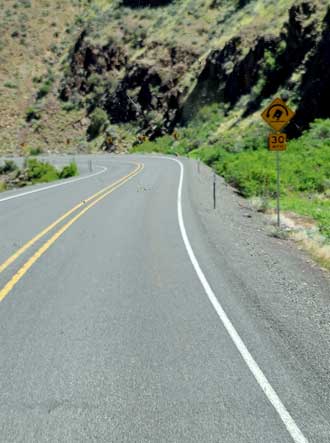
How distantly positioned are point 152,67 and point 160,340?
237ft

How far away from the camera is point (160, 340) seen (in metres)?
5.76

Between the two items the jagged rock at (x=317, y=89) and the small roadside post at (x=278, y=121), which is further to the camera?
the jagged rock at (x=317, y=89)

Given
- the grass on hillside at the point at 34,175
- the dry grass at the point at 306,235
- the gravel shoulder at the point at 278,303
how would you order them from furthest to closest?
the grass on hillside at the point at 34,175 → the dry grass at the point at 306,235 → the gravel shoulder at the point at 278,303

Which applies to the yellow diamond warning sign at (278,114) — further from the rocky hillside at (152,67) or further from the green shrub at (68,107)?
the green shrub at (68,107)

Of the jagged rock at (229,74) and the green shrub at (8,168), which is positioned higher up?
the jagged rock at (229,74)

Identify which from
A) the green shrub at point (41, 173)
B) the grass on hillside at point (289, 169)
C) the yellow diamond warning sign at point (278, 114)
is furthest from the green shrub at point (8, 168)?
the yellow diamond warning sign at point (278, 114)

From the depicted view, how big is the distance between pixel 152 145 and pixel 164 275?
58.4m

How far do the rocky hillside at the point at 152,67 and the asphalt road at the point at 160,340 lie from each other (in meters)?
32.1

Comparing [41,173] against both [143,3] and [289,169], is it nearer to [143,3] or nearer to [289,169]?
[289,169]

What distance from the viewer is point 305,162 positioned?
2636cm

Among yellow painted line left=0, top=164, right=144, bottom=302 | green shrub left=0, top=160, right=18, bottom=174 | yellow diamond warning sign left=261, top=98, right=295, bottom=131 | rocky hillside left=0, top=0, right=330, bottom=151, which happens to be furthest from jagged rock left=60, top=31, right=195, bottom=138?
yellow painted line left=0, top=164, right=144, bottom=302

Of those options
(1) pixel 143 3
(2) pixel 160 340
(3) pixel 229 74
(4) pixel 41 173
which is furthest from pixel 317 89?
(1) pixel 143 3

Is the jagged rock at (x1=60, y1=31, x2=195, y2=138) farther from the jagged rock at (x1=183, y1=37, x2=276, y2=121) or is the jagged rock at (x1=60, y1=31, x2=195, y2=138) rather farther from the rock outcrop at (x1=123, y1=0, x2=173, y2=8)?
the rock outcrop at (x1=123, y1=0, x2=173, y2=8)

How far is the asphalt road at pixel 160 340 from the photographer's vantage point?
414cm
